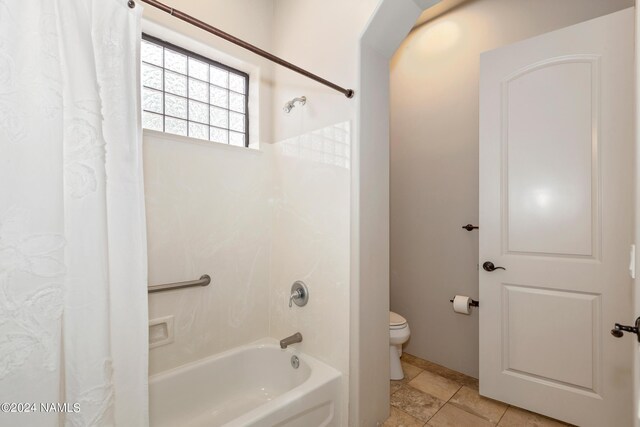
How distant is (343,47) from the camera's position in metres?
1.59

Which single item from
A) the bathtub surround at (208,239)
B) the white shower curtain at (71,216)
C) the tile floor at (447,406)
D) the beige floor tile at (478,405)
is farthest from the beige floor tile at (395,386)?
the white shower curtain at (71,216)

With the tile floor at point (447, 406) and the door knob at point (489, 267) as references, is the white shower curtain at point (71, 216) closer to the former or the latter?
the tile floor at point (447, 406)

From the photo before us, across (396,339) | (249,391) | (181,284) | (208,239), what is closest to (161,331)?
(181,284)

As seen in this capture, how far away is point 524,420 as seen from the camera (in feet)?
5.69

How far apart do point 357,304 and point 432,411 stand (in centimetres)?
94

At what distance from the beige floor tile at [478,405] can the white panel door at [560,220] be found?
0.05 m

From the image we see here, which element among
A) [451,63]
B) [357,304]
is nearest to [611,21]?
[451,63]

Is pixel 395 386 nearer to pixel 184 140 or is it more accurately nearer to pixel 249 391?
pixel 249 391

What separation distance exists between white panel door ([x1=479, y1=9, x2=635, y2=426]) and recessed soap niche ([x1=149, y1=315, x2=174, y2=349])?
1.91 metres

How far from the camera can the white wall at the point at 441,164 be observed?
2180mm

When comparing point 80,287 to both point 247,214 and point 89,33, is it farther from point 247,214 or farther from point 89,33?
point 247,214

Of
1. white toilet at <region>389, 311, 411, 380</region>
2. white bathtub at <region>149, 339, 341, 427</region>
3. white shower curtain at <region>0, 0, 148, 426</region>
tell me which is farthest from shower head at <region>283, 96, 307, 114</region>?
white toilet at <region>389, 311, 411, 380</region>

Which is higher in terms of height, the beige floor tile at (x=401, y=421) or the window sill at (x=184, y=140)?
the window sill at (x=184, y=140)

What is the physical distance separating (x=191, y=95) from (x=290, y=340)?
162 centimetres
